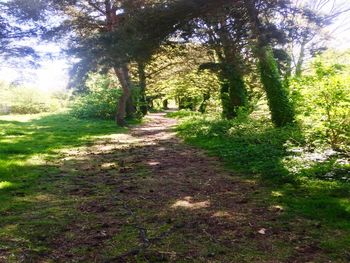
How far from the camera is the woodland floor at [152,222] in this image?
4.21 meters

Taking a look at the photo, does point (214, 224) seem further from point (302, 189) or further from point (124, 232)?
point (302, 189)

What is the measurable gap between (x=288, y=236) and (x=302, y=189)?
2.31 metres

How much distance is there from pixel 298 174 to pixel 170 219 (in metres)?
3.49

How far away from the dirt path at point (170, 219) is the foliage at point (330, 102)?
124 inches

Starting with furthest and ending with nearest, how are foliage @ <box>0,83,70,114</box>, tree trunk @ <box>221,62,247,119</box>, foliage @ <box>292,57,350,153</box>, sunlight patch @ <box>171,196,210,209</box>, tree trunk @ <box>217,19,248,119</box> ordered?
foliage @ <box>0,83,70,114</box>, tree trunk @ <box>221,62,247,119</box>, tree trunk @ <box>217,19,248,119</box>, foliage @ <box>292,57,350,153</box>, sunlight patch @ <box>171,196,210,209</box>

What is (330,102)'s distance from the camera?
9398 mm

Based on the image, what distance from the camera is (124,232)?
16.1 feet

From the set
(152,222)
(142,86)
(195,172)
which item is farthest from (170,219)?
(142,86)

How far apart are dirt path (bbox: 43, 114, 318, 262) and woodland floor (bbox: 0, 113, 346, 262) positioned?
0.01m

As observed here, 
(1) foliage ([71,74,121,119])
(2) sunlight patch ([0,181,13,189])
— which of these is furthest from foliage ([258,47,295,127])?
(1) foliage ([71,74,121,119])

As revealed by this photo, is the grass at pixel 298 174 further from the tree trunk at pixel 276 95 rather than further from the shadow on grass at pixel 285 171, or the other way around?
the tree trunk at pixel 276 95

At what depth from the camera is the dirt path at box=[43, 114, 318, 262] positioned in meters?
4.21

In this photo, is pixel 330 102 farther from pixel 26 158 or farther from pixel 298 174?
pixel 26 158

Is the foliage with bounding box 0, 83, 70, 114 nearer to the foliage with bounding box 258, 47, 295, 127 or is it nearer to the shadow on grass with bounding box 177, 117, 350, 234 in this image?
the shadow on grass with bounding box 177, 117, 350, 234
